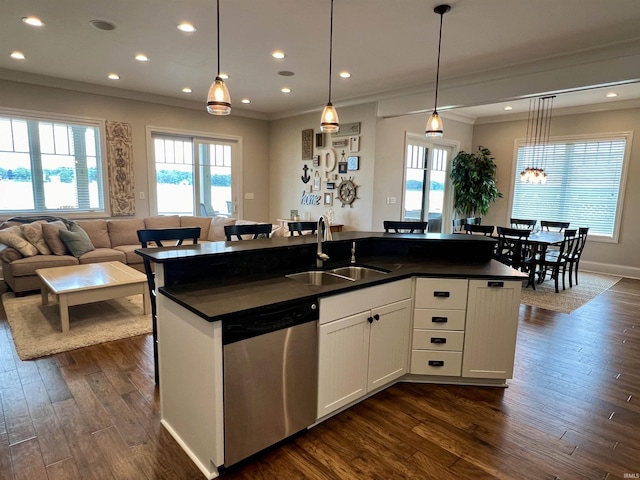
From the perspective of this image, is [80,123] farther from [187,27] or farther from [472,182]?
[472,182]

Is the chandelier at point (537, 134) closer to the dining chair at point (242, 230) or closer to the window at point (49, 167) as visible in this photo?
the dining chair at point (242, 230)

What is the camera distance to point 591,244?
694 cm

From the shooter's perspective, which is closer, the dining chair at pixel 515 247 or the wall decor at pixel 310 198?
the dining chair at pixel 515 247

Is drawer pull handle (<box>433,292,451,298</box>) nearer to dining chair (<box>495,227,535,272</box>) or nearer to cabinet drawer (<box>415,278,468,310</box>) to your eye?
cabinet drawer (<box>415,278,468,310</box>)

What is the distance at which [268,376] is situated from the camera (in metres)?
1.90

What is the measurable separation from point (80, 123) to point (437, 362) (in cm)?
618

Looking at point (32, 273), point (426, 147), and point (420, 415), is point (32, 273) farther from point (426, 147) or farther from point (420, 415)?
point (426, 147)

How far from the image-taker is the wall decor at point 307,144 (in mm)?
7137

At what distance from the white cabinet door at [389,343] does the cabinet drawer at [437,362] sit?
90mm

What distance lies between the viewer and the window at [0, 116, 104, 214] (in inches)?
212

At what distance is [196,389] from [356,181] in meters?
5.04

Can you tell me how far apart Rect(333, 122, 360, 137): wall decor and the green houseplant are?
8.26ft

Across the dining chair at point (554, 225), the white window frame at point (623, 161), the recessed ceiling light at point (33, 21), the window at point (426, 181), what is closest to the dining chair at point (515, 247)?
the dining chair at point (554, 225)

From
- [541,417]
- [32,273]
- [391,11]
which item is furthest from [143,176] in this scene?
[541,417]
